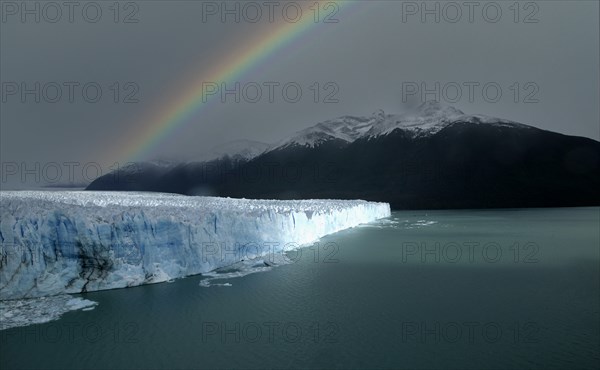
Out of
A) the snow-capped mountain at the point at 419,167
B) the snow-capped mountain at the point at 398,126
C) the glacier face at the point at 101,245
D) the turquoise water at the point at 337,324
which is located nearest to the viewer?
the turquoise water at the point at 337,324

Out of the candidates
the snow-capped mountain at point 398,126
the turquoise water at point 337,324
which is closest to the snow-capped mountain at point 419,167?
the snow-capped mountain at point 398,126

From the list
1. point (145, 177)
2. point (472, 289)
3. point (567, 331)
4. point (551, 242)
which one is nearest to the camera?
point (567, 331)

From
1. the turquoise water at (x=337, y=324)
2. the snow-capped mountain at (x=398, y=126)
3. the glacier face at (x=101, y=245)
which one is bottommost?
the turquoise water at (x=337, y=324)

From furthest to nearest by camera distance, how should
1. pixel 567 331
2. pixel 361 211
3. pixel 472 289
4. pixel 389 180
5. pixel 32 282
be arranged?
pixel 389 180 < pixel 361 211 < pixel 472 289 < pixel 32 282 < pixel 567 331

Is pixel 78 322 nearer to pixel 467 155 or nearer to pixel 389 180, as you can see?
pixel 389 180

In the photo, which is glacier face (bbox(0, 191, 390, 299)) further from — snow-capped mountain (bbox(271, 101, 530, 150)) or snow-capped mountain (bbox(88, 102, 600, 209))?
snow-capped mountain (bbox(271, 101, 530, 150))

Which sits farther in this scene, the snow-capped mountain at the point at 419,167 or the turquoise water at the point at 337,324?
the snow-capped mountain at the point at 419,167

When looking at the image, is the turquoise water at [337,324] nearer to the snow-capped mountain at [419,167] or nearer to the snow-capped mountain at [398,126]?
the snow-capped mountain at [419,167]

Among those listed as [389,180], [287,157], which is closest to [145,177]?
[287,157]
